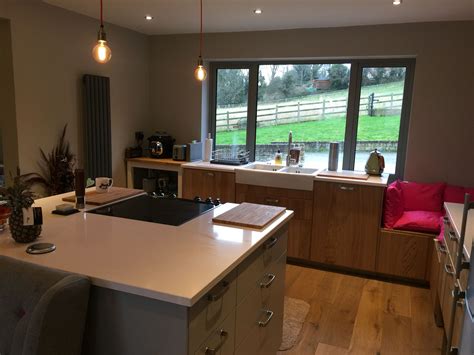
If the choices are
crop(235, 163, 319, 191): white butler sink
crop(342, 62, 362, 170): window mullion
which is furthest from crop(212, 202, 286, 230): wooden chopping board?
crop(342, 62, 362, 170): window mullion

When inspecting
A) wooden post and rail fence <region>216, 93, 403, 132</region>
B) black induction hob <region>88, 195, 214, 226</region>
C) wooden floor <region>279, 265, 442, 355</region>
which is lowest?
wooden floor <region>279, 265, 442, 355</region>

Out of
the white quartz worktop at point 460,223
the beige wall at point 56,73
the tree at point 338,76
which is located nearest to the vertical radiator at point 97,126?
the beige wall at point 56,73

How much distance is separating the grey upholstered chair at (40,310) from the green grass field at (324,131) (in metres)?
3.48

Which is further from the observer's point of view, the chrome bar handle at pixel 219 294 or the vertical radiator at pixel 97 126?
the vertical radiator at pixel 97 126

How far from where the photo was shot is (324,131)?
4367mm

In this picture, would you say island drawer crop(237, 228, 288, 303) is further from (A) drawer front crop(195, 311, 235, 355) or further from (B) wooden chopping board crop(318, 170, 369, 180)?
(B) wooden chopping board crop(318, 170, 369, 180)

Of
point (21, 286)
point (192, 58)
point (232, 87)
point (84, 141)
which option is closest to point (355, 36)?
point (232, 87)

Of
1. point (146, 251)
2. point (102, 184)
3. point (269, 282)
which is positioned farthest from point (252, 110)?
point (146, 251)

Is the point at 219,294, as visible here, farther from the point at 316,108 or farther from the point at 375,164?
the point at 316,108

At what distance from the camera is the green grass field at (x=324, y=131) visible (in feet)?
13.4

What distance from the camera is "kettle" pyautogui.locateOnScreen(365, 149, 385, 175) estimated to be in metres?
3.84

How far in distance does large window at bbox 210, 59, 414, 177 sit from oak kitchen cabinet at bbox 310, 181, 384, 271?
75cm

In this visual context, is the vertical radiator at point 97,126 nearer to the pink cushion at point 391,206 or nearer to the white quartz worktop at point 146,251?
the white quartz worktop at point 146,251

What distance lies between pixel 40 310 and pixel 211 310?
0.56 metres
